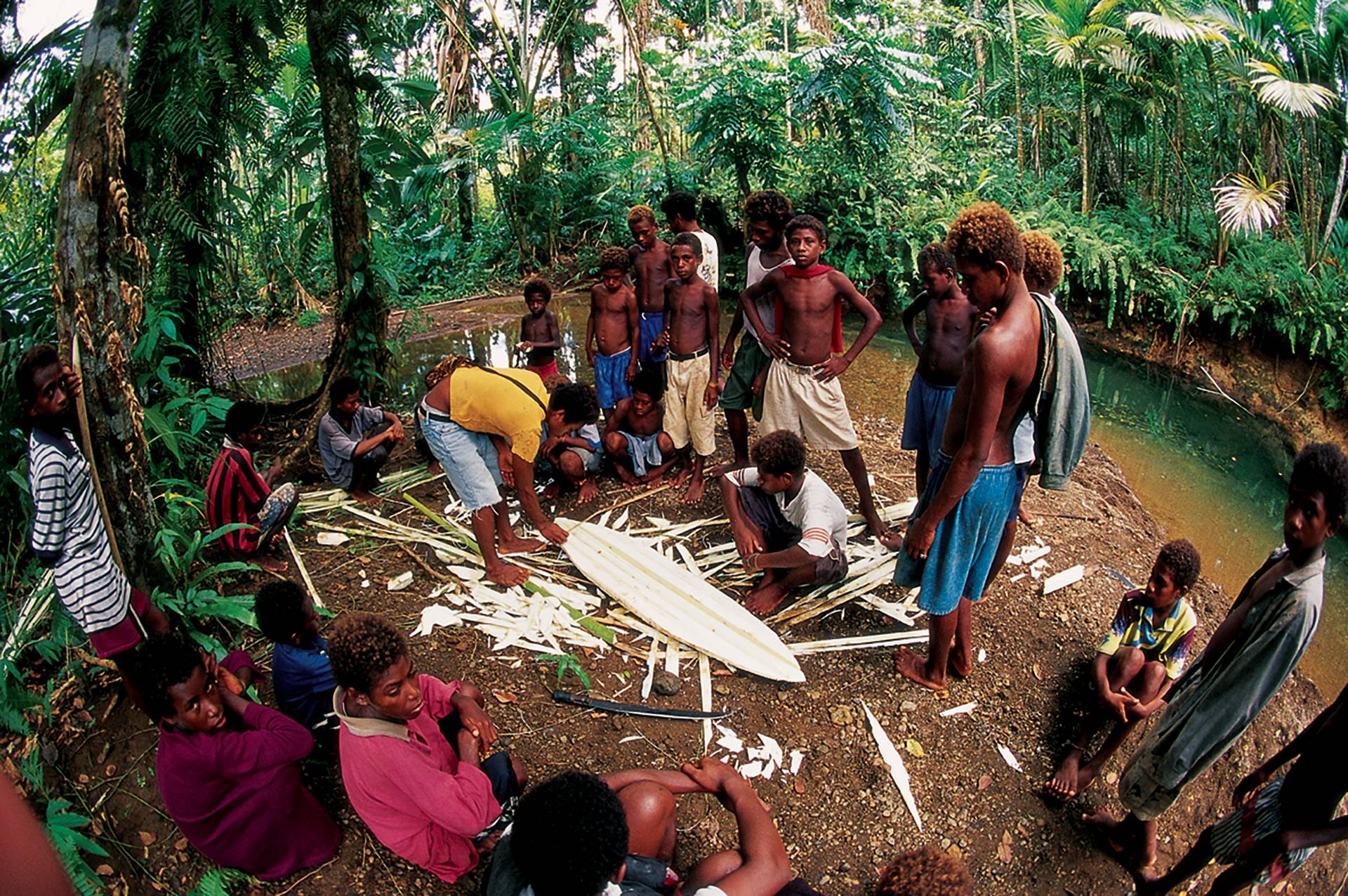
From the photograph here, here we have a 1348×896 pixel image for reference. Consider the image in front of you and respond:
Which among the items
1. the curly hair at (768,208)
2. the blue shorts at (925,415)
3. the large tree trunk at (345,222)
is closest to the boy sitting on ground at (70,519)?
the large tree trunk at (345,222)

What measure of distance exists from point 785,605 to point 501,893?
236 cm

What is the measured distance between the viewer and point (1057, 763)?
332 centimetres

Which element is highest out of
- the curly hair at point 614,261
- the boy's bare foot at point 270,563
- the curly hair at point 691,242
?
the curly hair at point 691,242

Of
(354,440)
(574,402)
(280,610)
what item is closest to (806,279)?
(574,402)

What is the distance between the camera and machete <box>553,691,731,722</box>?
3412mm

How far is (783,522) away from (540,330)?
2799mm

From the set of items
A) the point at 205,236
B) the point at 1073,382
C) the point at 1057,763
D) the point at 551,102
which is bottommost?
the point at 1057,763

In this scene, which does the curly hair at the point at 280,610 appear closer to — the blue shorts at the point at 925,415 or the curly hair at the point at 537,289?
the blue shorts at the point at 925,415

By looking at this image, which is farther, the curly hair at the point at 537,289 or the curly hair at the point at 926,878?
the curly hair at the point at 537,289

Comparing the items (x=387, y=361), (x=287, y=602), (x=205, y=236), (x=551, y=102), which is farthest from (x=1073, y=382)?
(x=551, y=102)

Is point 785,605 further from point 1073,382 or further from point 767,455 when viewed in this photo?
point 1073,382

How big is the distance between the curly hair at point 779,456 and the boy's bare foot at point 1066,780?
1.70 meters

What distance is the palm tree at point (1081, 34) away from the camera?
901 cm

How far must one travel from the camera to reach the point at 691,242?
5055 millimetres
